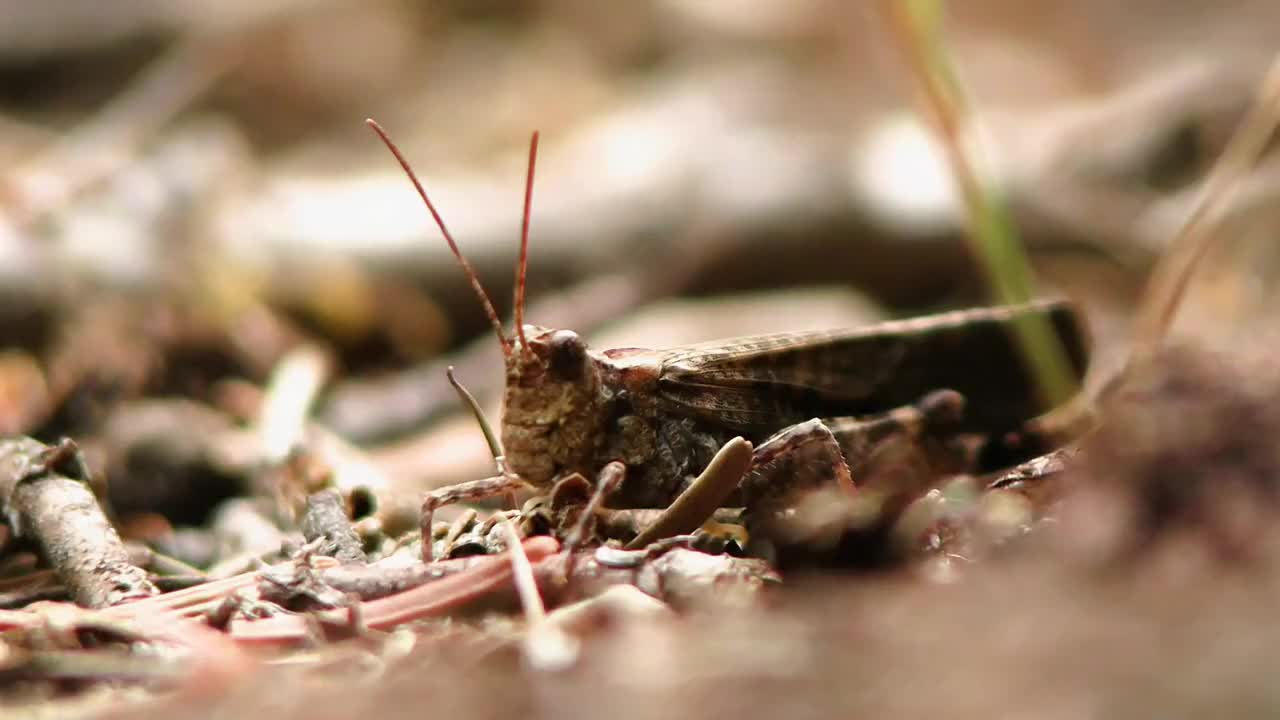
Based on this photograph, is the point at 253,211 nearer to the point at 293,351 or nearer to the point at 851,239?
the point at 293,351

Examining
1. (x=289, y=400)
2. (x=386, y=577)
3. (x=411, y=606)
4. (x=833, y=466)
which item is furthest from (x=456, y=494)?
(x=289, y=400)

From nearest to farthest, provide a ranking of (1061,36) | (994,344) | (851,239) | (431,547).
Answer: (431,547) < (994,344) < (851,239) < (1061,36)

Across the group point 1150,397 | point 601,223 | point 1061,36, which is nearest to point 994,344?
point 1150,397

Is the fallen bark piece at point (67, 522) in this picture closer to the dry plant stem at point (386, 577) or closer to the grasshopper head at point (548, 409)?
the dry plant stem at point (386, 577)

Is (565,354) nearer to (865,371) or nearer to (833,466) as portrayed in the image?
(833,466)

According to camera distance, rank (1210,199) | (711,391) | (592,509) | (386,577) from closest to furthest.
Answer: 1. (386,577)
2. (592,509)
3. (711,391)
4. (1210,199)
